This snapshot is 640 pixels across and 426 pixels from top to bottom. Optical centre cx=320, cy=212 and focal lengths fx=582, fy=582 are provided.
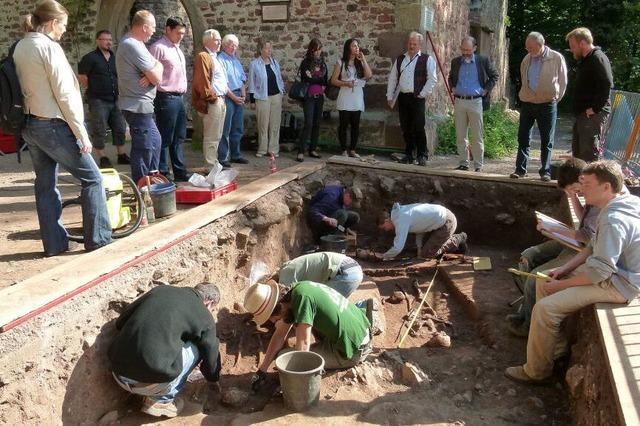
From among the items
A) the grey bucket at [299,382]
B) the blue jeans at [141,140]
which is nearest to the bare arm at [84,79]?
the blue jeans at [141,140]

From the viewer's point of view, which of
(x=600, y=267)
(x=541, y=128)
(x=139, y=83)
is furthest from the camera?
(x=541, y=128)

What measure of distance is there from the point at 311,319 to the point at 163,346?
1163 millimetres

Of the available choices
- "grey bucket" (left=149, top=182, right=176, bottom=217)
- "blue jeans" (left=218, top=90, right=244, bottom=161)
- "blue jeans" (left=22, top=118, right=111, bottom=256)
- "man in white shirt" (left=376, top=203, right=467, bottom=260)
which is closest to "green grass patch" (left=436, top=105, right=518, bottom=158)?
"man in white shirt" (left=376, top=203, right=467, bottom=260)

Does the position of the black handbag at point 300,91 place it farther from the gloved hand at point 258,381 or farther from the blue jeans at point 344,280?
the gloved hand at point 258,381

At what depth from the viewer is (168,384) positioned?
4078mm

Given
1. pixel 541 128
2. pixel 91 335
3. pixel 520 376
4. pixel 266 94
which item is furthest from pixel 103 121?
pixel 520 376

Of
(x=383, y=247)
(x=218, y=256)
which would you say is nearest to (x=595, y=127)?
(x=383, y=247)

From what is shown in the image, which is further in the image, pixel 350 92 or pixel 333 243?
pixel 350 92

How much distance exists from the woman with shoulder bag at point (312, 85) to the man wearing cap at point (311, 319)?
453 centimetres

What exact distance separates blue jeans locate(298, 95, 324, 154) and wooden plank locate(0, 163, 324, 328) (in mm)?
2673

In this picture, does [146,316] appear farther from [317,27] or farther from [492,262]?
[317,27]

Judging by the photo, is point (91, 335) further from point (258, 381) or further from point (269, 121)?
point (269, 121)

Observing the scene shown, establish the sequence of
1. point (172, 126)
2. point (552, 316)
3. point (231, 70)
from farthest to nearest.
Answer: point (231, 70) → point (172, 126) → point (552, 316)

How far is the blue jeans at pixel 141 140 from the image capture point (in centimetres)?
587
